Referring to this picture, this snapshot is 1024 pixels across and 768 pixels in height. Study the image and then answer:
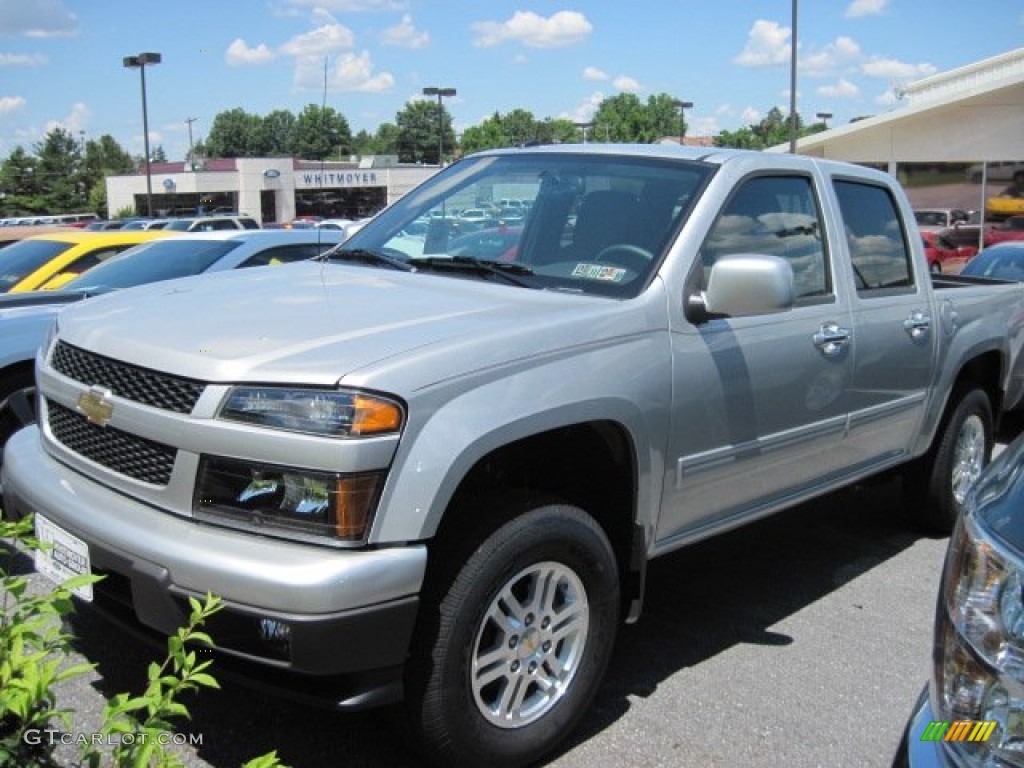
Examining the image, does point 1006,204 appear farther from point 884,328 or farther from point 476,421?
point 476,421

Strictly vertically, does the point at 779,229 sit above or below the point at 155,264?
above

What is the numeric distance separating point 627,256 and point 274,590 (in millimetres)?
1785

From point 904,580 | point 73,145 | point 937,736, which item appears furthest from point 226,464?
point 73,145

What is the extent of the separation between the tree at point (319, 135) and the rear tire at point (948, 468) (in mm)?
118984

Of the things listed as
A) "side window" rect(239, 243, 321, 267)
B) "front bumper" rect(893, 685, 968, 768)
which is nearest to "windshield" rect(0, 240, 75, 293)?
"side window" rect(239, 243, 321, 267)

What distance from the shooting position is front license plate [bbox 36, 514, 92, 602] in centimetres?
279

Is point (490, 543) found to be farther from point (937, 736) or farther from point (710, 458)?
point (937, 736)

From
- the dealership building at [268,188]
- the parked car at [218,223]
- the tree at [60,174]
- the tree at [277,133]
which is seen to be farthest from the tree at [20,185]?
the parked car at [218,223]

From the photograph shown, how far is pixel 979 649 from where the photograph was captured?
5.43 ft

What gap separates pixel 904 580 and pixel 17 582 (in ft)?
13.6

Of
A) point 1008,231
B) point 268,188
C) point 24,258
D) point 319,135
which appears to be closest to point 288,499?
point 24,258

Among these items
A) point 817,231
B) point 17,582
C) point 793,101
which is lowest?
point 17,582

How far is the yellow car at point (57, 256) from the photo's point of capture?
25.0ft

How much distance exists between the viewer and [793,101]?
2672 centimetres
